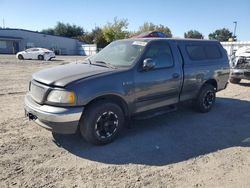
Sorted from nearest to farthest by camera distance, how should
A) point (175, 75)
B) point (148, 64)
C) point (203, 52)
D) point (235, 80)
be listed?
point (148, 64)
point (175, 75)
point (203, 52)
point (235, 80)

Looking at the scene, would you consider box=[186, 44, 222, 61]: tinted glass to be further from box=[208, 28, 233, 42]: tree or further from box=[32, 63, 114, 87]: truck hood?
box=[208, 28, 233, 42]: tree

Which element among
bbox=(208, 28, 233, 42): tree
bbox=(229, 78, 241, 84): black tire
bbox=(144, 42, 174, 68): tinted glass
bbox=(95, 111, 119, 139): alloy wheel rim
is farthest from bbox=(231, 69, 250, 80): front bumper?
bbox=(208, 28, 233, 42): tree

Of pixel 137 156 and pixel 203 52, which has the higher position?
pixel 203 52

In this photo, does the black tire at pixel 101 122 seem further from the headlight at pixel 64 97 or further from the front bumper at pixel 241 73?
the front bumper at pixel 241 73

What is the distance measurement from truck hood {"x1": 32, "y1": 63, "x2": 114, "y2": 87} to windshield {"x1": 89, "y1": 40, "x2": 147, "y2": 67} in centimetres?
42

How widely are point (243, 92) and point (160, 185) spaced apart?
24.1 feet

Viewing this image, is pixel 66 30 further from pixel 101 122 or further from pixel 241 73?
pixel 101 122

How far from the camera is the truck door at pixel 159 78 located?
4695 millimetres

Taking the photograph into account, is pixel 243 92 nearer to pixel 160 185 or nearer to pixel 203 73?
pixel 203 73

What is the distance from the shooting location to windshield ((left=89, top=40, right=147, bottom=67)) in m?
4.80

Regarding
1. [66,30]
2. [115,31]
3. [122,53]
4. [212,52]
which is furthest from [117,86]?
[66,30]

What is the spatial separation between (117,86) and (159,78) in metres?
1.09

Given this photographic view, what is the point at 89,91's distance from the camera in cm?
394

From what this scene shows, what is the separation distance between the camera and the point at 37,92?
164 inches
